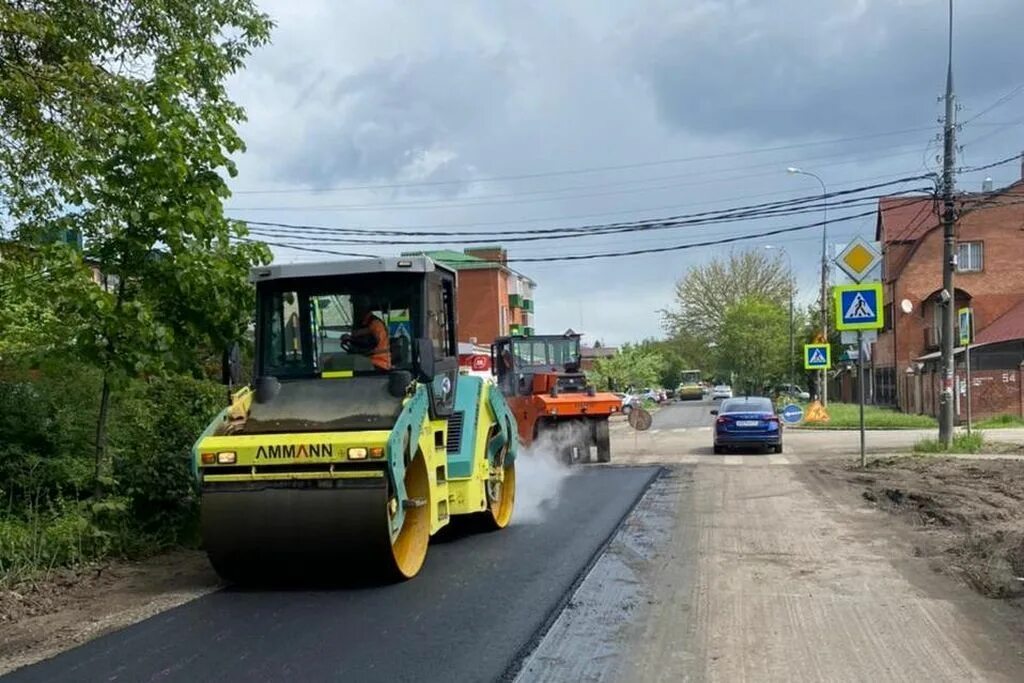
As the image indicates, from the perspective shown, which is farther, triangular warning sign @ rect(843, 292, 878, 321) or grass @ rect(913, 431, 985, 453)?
grass @ rect(913, 431, 985, 453)

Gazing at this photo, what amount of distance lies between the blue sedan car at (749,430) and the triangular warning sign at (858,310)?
6503mm

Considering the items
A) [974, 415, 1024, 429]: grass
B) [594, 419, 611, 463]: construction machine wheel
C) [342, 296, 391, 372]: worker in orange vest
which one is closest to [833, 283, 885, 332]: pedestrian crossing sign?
[594, 419, 611, 463]: construction machine wheel

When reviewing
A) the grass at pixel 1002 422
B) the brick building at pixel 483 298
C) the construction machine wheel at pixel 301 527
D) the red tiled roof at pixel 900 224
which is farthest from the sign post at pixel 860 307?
the brick building at pixel 483 298

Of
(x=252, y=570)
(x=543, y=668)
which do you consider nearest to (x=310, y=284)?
(x=252, y=570)

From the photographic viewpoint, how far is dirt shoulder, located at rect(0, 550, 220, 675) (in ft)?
22.4

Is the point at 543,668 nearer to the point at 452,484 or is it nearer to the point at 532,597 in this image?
the point at 532,597

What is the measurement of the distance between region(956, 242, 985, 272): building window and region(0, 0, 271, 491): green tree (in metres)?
46.6

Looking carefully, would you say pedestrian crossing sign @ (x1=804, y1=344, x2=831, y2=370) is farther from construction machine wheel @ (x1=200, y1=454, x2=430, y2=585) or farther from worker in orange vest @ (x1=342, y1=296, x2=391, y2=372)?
construction machine wheel @ (x1=200, y1=454, x2=430, y2=585)

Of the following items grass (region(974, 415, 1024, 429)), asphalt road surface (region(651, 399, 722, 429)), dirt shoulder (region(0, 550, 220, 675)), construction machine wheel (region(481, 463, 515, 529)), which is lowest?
asphalt road surface (region(651, 399, 722, 429))

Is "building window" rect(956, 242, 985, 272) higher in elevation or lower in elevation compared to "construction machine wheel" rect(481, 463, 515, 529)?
higher

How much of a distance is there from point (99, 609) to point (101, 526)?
2222 mm

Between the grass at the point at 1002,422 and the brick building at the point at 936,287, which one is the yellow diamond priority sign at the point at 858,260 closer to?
the grass at the point at 1002,422

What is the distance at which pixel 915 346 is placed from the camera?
52.9 m

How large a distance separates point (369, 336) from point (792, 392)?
60563 millimetres
